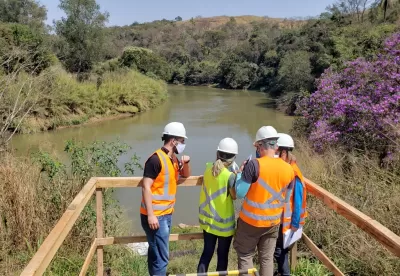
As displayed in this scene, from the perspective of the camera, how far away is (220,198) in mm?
2531

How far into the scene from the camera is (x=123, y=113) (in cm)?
2183

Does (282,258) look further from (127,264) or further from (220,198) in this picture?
(127,264)

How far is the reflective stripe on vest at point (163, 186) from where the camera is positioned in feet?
8.29

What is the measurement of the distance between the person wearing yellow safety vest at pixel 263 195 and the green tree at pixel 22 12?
A: 109 ft

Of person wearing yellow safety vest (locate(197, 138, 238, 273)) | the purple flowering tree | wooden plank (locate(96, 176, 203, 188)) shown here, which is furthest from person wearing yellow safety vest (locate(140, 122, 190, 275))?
the purple flowering tree

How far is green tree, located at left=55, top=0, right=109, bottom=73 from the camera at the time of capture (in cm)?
2452

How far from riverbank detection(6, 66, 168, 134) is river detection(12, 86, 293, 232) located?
0.57m

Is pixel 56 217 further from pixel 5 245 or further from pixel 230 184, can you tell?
pixel 230 184

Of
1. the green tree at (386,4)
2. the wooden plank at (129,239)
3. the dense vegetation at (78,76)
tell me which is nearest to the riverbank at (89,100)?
the dense vegetation at (78,76)

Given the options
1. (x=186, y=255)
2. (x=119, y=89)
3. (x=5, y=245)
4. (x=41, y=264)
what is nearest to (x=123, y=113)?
(x=119, y=89)

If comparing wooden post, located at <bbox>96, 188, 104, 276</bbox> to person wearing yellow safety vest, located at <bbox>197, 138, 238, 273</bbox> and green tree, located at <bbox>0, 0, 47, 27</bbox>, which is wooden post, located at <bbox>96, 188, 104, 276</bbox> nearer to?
person wearing yellow safety vest, located at <bbox>197, 138, 238, 273</bbox>

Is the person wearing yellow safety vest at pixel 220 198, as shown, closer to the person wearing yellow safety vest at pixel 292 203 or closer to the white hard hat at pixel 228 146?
the white hard hat at pixel 228 146

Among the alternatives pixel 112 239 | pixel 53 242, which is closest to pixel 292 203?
pixel 112 239

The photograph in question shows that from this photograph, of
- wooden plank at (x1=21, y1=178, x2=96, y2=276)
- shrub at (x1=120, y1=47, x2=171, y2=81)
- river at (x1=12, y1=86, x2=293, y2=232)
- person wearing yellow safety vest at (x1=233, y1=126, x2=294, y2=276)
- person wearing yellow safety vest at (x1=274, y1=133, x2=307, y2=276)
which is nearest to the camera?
wooden plank at (x1=21, y1=178, x2=96, y2=276)
